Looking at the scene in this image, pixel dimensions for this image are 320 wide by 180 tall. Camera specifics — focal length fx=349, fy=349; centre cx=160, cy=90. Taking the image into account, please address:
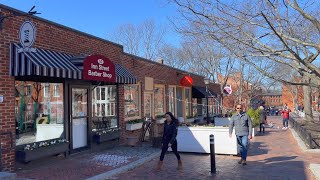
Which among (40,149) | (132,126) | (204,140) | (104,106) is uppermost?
(104,106)

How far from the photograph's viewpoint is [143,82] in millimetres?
15664

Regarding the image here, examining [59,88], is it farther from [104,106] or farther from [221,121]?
[221,121]

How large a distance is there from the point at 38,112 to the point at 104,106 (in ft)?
11.0

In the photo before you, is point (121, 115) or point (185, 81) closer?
point (121, 115)

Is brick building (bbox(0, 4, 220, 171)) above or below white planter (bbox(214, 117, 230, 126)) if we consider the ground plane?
above

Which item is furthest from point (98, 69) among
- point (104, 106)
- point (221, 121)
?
point (221, 121)

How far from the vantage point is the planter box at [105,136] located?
11391 mm

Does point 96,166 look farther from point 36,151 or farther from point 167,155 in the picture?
point 167,155

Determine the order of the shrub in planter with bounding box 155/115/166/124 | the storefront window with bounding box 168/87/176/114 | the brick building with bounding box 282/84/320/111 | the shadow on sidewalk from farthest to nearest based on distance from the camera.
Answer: the brick building with bounding box 282/84/320/111
the storefront window with bounding box 168/87/176/114
the shrub in planter with bounding box 155/115/166/124
the shadow on sidewalk

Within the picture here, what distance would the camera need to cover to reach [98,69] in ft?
33.8

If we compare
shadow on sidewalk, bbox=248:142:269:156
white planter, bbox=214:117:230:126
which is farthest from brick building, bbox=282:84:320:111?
shadow on sidewalk, bbox=248:142:269:156

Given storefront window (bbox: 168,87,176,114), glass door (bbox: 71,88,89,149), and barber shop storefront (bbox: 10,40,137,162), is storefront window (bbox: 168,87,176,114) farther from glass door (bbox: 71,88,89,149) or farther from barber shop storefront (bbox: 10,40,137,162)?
glass door (bbox: 71,88,89,149)

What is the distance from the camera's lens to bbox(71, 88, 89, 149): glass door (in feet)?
34.9

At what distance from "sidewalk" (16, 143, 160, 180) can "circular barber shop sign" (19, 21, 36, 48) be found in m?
2.92
